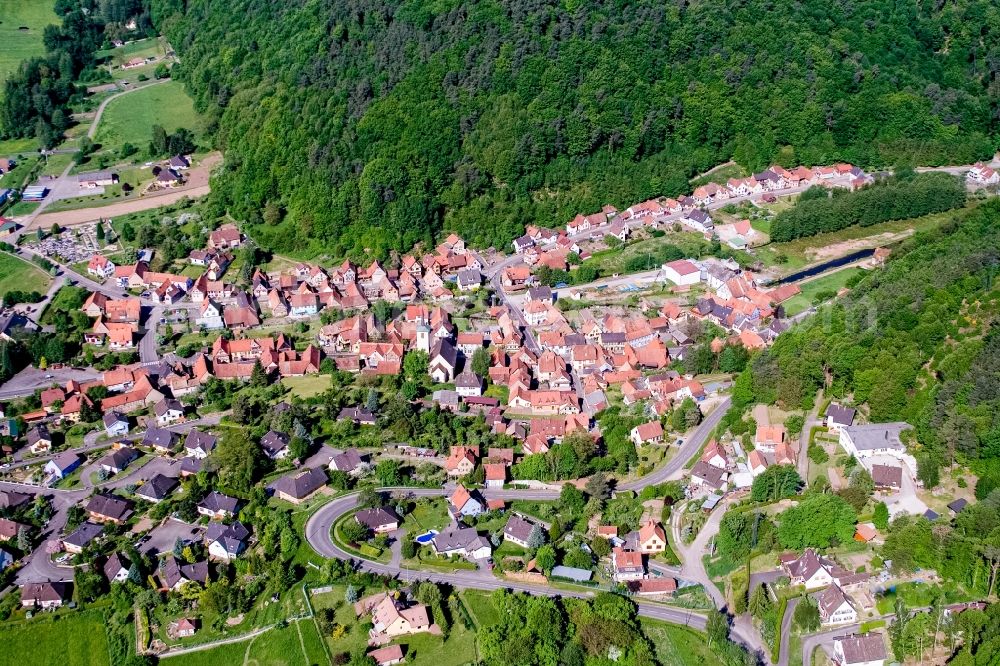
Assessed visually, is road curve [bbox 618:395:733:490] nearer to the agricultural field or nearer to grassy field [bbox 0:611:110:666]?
grassy field [bbox 0:611:110:666]

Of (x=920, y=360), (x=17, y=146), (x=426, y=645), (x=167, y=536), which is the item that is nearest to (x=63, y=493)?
(x=167, y=536)

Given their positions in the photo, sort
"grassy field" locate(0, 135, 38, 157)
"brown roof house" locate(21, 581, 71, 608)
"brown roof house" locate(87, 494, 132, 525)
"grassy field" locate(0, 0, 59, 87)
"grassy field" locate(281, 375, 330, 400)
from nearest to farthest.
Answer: "brown roof house" locate(21, 581, 71, 608) → "brown roof house" locate(87, 494, 132, 525) → "grassy field" locate(281, 375, 330, 400) → "grassy field" locate(0, 135, 38, 157) → "grassy field" locate(0, 0, 59, 87)

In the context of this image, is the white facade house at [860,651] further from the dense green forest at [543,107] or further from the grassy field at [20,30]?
the grassy field at [20,30]

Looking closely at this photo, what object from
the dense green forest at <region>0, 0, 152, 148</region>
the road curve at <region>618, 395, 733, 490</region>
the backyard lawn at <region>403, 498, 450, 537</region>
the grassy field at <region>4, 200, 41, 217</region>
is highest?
the dense green forest at <region>0, 0, 152, 148</region>

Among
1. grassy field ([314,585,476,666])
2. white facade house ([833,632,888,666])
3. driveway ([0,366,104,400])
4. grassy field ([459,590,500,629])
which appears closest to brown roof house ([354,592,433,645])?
grassy field ([314,585,476,666])

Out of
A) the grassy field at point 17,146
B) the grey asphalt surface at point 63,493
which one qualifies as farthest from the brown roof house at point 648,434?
the grassy field at point 17,146

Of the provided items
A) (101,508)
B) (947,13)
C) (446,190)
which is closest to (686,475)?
(101,508)

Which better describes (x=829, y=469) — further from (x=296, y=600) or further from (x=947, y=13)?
(x=947, y=13)
